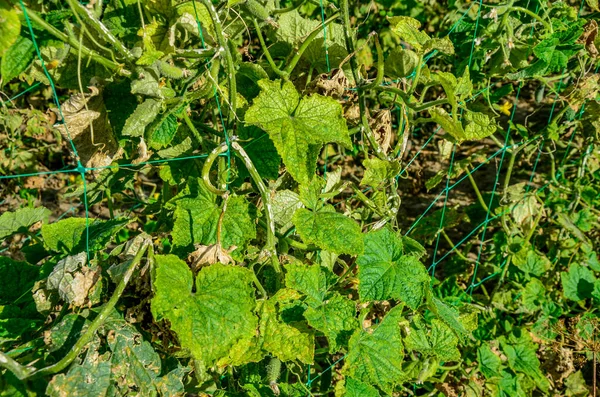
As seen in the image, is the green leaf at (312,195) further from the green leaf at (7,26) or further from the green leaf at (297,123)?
the green leaf at (7,26)

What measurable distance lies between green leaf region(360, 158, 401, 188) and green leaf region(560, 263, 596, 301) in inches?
50.4

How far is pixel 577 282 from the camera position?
2.50 meters

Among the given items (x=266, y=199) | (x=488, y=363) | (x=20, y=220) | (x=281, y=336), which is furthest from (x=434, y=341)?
(x=20, y=220)

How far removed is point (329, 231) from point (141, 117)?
53 centimetres

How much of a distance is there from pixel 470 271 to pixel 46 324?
190 centimetres

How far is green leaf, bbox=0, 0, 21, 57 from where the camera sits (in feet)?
3.30

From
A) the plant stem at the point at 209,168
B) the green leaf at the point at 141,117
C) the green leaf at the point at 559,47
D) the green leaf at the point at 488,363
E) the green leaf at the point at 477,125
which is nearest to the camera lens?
the green leaf at the point at 141,117

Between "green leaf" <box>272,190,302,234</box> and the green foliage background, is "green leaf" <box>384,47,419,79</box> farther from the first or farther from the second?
"green leaf" <box>272,190,302,234</box>

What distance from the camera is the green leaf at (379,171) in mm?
1619

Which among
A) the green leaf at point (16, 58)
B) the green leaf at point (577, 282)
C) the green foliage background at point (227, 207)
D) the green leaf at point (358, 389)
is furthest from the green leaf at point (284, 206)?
the green leaf at point (577, 282)

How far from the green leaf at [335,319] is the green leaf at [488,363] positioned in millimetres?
900

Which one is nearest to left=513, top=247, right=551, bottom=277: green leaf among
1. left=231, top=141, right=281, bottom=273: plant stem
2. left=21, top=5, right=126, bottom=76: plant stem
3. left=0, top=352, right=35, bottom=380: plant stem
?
left=231, top=141, right=281, bottom=273: plant stem

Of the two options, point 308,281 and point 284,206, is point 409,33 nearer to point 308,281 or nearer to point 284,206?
point 284,206

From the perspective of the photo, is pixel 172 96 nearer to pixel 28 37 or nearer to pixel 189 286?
pixel 28 37
